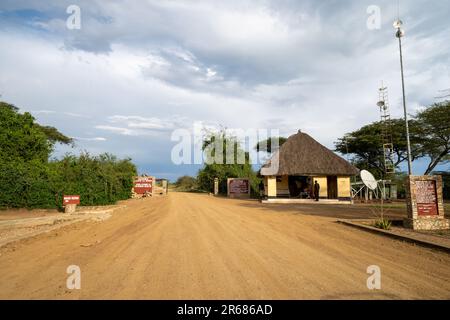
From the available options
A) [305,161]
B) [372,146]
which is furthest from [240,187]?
[372,146]

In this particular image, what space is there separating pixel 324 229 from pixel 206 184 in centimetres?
3747

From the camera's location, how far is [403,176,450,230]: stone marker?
10195mm

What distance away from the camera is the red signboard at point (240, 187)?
34.0m

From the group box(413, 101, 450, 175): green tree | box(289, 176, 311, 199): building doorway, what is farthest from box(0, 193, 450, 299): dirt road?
box(413, 101, 450, 175): green tree

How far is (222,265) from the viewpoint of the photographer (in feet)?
19.4

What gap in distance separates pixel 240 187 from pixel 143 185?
1029 cm

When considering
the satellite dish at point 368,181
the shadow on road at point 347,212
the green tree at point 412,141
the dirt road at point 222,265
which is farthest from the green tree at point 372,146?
the dirt road at point 222,265

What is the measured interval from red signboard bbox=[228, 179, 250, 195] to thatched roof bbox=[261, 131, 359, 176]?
296 inches

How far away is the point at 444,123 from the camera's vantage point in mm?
24531

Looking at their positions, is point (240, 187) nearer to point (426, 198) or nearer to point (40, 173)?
point (40, 173)

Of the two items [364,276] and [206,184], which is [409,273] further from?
[206,184]

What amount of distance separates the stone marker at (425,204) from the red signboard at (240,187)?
929 inches

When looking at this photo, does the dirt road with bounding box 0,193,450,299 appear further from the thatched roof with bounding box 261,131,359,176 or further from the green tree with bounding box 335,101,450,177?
the green tree with bounding box 335,101,450,177

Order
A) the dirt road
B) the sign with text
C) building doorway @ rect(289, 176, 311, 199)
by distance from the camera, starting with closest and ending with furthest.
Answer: the dirt road → building doorway @ rect(289, 176, 311, 199) → the sign with text
